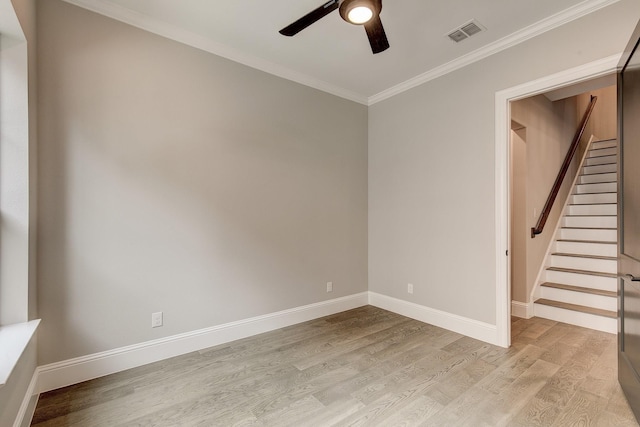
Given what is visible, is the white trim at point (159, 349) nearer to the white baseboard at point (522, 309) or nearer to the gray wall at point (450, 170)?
the gray wall at point (450, 170)

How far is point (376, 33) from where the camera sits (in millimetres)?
1862

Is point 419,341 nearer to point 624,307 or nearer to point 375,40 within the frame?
point 624,307

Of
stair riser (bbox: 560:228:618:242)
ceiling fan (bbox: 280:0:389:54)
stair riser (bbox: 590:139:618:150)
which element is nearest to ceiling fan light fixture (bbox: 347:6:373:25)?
ceiling fan (bbox: 280:0:389:54)

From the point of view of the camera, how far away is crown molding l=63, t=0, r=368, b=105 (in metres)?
2.31

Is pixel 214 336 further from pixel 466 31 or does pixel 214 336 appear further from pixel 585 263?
pixel 585 263

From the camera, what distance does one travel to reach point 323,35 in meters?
2.69

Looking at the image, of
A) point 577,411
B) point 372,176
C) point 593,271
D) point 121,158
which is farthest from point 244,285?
point 593,271

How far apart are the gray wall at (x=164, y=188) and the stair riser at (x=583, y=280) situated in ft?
9.69

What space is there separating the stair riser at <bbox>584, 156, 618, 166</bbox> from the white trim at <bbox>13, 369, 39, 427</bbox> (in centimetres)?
781

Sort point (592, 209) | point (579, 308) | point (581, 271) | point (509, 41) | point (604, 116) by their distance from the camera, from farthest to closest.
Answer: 1. point (604, 116)
2. point (592, 209)
3. point (581, 271)
4. point (579, 308)
5. point (509, 41)

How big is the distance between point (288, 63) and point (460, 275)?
2.87 metres

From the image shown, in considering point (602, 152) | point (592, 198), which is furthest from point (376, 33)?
point (602, 152)

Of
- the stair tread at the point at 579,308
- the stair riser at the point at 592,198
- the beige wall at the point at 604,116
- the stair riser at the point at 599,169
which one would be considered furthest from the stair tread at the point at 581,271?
the beige wall at the point at 604,116

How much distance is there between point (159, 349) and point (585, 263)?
4.95 m
